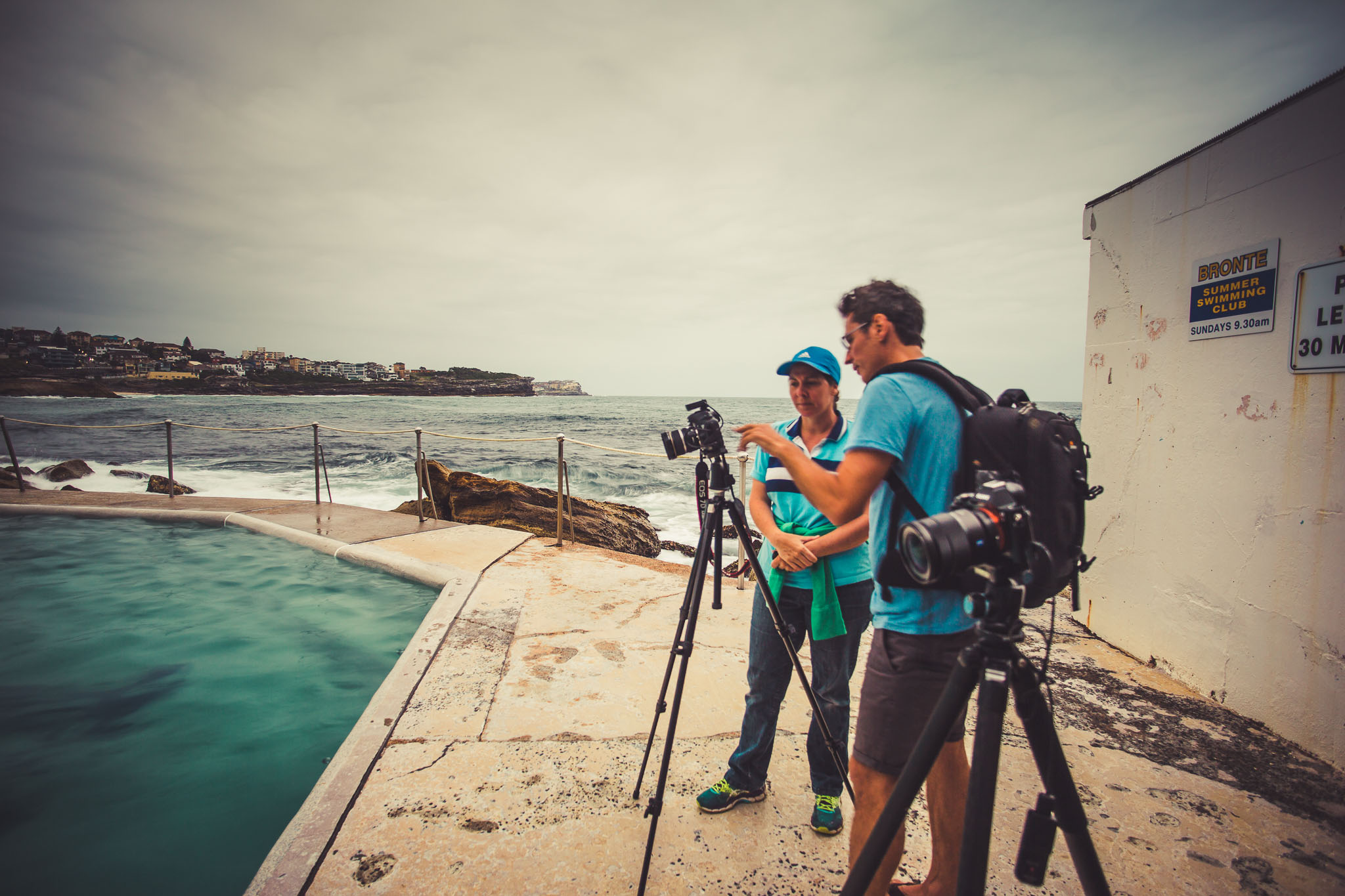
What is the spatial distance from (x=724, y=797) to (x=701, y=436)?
4.49 ft

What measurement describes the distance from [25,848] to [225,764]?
0.70 meters

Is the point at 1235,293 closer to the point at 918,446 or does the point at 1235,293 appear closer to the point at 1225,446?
the point at 1225,446

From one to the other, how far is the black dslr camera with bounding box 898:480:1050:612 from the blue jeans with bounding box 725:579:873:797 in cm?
98

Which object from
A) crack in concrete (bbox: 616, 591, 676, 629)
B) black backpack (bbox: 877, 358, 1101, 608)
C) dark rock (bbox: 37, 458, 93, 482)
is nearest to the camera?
black backpack (bbox: 877, 358, 1101, 608)

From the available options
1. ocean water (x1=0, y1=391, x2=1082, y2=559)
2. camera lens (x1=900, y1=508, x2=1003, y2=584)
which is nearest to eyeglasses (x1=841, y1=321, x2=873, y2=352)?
camera lens (x1=900, y1=508, x2=1003, y2=584)

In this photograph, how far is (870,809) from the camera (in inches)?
56.4

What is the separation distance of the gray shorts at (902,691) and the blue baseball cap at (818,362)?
3.23 ft

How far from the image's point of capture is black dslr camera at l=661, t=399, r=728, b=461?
6.32 ft

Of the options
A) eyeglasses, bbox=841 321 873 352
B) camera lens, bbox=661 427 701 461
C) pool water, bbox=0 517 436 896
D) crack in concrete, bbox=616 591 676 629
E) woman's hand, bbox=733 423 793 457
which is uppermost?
eyeglasses, bbox=841 321 873 352

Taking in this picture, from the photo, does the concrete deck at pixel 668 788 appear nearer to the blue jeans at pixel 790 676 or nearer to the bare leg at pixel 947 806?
the blue jeans at pixel 790 676

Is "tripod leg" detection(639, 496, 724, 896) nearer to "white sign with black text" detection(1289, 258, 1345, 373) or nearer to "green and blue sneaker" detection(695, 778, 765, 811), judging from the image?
"green and blue sneaker" detection(695, 778, 765, 811)

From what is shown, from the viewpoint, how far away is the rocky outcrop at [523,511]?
338 inches

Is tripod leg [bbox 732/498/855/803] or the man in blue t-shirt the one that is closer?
the man in blue t-shirt

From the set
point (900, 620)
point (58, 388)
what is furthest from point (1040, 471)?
point (58, 388)
